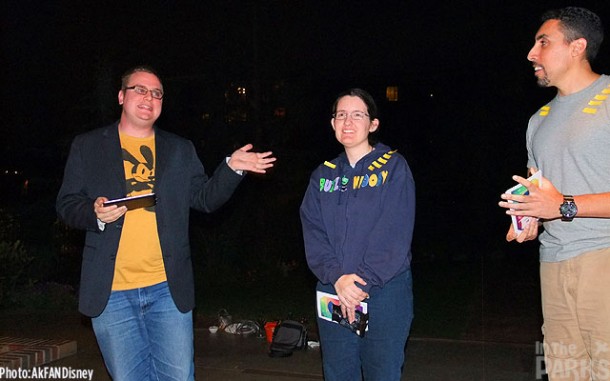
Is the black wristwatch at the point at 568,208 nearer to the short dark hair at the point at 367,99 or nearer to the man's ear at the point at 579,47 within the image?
the man's ear at the point at 579,47

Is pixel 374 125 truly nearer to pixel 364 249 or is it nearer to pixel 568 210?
pixel 364 249

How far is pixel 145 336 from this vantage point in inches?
142

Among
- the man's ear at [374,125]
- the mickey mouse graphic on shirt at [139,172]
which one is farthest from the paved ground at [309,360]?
the man's ear at [374,125]

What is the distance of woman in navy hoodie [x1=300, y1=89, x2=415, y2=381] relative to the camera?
3.31 metres

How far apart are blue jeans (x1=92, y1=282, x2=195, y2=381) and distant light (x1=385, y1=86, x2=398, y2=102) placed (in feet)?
74.6

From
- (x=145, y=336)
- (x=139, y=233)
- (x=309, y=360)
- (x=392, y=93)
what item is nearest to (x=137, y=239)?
(x=139, y=233)

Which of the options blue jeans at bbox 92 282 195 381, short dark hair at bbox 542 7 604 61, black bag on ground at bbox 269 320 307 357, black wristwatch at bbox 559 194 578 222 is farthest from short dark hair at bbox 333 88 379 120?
black bag on ground at bbox 269 320 307 357

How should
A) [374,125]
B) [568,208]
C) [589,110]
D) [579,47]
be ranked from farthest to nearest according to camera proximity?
[374,125]
[579,47]
[589,110]
[568,208]

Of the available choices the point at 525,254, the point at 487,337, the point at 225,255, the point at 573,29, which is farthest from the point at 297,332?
the point at 525,254

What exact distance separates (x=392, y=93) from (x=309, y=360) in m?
20.7

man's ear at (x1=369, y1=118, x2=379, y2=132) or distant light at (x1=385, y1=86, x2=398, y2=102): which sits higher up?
distant light at (x1=385, y1=86, x2=398, y2=102)

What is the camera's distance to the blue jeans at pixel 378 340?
3.31 m

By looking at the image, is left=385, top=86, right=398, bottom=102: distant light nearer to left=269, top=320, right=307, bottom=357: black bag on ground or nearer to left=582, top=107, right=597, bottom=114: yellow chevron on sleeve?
left=269, top=320, right=307, bottom=357: black bag on ground

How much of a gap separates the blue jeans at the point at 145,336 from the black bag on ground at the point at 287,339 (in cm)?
280
